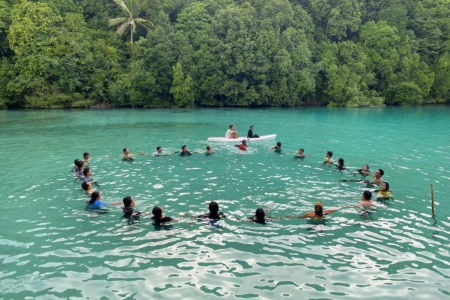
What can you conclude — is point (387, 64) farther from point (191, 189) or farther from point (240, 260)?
point (240, 260)

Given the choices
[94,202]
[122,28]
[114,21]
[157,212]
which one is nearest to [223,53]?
[122,28]

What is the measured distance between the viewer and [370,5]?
67812 millimetres

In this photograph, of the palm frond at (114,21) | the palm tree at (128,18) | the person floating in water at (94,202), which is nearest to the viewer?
the person floating in water at (94,202)

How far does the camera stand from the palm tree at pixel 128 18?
58.2 m

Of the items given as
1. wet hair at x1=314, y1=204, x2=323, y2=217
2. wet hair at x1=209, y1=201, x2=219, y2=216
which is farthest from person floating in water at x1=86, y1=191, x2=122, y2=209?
wet hair at x1=314, y1=204, x2=323, y2=217

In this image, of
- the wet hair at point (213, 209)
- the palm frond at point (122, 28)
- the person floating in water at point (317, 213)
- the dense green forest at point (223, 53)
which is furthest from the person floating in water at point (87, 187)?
the palm frond at point (122, 28)

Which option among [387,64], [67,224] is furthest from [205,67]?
[67,224]

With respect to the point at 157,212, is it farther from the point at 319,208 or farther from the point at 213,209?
the point at 319,208

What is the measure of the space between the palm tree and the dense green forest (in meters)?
0.27

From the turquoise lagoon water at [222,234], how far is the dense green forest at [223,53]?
37.0 meters

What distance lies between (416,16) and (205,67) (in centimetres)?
4276

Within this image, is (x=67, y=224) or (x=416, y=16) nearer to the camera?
(x=67, y=224)

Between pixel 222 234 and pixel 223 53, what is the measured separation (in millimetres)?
49483

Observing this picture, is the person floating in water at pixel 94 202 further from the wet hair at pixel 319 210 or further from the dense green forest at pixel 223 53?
the dense green forest at pixel 223 53
